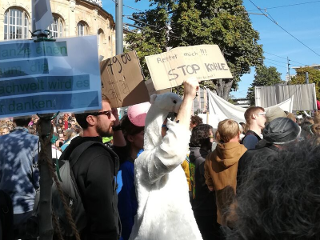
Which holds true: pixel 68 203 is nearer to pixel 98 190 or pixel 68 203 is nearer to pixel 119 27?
pixel 98 190

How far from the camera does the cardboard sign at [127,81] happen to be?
2.94 m

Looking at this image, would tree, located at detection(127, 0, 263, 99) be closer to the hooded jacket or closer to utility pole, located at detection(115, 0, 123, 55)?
utility pole, located at detection(115, 0, 123, 55)

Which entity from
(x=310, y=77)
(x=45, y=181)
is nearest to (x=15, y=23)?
(x=45, y=181)

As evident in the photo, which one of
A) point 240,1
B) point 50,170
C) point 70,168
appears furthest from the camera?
point 240,1

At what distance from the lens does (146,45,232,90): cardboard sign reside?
9.45ft

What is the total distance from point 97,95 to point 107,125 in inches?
30.2

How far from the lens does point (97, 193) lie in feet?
8.11

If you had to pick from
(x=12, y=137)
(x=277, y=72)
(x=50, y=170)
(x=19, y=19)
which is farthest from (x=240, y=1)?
(x=277, y=72)

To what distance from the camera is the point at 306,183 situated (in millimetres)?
957

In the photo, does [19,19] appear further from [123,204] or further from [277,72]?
[277,72]

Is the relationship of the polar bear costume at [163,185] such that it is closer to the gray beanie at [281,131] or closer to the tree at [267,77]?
the gray beanie at [281,131]

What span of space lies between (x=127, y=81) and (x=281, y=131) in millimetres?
1473

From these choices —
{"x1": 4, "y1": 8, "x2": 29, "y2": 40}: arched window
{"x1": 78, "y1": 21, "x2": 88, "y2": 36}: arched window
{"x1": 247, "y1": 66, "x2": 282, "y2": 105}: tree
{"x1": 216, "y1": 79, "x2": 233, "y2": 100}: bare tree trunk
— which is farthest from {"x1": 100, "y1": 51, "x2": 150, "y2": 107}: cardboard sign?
{"x1": 247, "y1": 66, "x2": 282, "y2": 105}: tree

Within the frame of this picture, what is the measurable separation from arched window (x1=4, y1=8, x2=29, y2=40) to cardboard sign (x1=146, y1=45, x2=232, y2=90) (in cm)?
2886
